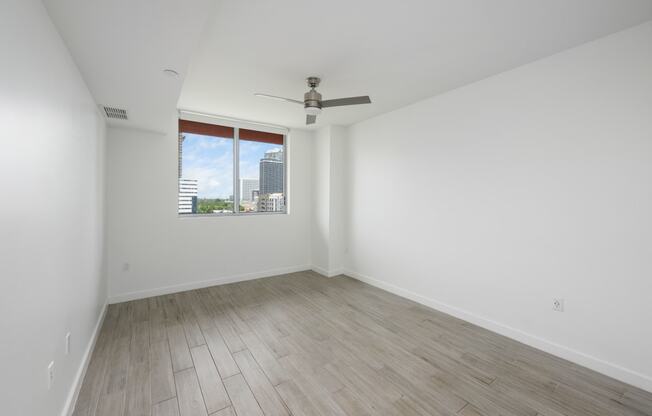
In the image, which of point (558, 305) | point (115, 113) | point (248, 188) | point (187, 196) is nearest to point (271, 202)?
point (248, 188)

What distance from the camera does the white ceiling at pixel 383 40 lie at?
6.20 feet

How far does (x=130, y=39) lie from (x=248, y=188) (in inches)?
127

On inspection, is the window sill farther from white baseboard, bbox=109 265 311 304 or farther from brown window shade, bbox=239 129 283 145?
brown window shade, bbox=239 129 283 145

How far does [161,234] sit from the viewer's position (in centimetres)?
395

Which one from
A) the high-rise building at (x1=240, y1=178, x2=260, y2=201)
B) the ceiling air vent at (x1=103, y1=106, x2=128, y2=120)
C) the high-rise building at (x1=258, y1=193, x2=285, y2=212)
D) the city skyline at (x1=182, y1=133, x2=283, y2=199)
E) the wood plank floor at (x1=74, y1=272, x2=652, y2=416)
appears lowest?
the wood plank floor at (x1=74, y1=272, x2=652, y2=416)

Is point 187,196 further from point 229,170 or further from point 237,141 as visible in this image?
point 237,141

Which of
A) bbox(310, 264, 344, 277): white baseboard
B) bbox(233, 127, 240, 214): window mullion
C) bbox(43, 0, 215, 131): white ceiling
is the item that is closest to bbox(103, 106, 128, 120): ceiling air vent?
bbox(43, 0, 215, 131): white ceiling

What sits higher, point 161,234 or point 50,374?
point 161,234

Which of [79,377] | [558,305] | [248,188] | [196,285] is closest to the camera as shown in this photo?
[79,377]

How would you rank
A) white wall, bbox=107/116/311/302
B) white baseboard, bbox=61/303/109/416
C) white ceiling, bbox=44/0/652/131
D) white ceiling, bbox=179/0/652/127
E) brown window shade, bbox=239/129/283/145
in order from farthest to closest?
1. brown window shade, bbox=239/129/283/145
2. white wall, bbox=107/116/311/302
3. white ceiling, bbox=179/0/652/127
4. white baseboard, bbox=61/303/109/416
5. white ceiling, bbox=44/0/652/131

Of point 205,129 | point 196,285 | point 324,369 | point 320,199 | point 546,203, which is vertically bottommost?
point 324,369

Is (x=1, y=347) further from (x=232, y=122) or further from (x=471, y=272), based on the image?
(x=232, y=122)

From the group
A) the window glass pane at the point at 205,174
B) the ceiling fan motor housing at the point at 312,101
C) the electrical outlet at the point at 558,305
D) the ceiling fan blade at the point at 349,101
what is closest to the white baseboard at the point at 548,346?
the electrical outlet at the point at 558,305

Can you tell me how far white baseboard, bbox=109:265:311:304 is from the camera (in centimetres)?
370
